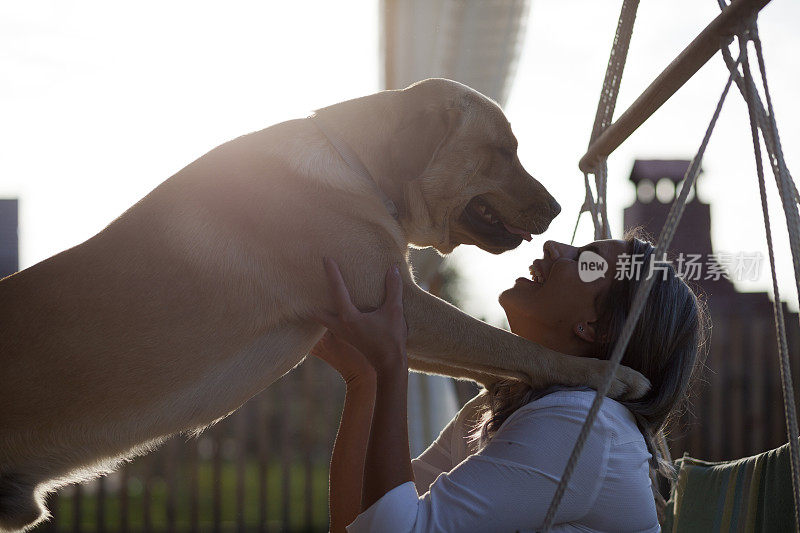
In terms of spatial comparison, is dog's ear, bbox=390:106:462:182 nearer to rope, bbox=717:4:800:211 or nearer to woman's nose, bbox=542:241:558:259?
woman's nose, bbox=542:241:558:259

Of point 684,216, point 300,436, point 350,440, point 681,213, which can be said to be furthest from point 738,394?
point 681,213

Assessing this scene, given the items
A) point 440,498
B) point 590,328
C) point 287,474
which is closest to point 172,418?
point 440,498

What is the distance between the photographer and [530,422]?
1.23 meters

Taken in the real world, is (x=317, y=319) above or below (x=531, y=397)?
above

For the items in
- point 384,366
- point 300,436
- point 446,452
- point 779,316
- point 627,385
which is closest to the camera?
point 779,316

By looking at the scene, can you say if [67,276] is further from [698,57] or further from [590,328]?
[698,57]

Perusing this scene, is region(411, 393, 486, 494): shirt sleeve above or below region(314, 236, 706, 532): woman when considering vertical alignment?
below

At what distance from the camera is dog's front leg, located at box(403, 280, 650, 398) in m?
1.44

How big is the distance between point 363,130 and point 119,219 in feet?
1.95

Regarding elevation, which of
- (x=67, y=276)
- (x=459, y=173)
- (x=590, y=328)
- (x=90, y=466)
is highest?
(x=459, y=173)

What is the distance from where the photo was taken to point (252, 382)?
146 centimetres

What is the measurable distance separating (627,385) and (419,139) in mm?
727

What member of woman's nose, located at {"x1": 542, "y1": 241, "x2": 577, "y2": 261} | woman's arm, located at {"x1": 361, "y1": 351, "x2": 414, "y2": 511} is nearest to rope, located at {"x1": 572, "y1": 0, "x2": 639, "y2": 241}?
woman's nose, located at {"x1": 542, "y1": 241, "x2": 577, "y2": 261}

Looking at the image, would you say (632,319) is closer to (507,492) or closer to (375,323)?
(507,492)
